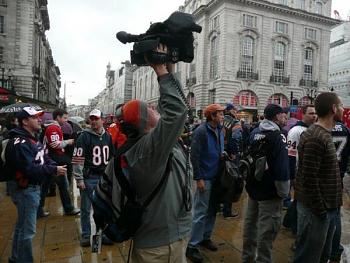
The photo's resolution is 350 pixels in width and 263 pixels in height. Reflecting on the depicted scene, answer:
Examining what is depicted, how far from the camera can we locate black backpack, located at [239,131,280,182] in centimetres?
405

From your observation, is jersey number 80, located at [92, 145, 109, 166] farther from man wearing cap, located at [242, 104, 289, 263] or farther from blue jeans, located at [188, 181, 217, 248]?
man wearing cap, located at [242, 104, 289, 263]

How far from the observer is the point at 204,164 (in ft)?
16.0

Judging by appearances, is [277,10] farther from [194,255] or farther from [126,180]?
[126,180]

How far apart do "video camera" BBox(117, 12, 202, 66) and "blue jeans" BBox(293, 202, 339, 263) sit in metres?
2.45

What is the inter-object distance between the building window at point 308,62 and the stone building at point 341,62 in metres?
7.65

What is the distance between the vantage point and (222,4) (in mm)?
44875

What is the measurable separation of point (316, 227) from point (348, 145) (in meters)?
1.75

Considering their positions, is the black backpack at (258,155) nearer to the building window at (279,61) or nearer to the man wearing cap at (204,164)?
the man wearing cap at (204,164)

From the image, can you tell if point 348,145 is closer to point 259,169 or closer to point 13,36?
point 259,169

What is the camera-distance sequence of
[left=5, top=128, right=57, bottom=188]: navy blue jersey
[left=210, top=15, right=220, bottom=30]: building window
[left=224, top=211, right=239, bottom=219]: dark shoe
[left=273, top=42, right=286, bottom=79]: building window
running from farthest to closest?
[left=273, top=42, right=286, bottom=79]: building window, [left=210, top=15, right=220, bottom=30]: building window, [left=224, top=211, right=239, bottom=219]: dark shoe, [left=5, top=128, right=57, bottom=188]: navy blue jersey

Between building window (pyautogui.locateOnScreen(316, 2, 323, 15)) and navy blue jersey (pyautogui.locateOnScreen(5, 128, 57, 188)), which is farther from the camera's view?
building window (pyautogui.locateOnScreen(316, 2, 323, 15))

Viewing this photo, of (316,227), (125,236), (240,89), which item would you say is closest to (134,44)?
(125,236)

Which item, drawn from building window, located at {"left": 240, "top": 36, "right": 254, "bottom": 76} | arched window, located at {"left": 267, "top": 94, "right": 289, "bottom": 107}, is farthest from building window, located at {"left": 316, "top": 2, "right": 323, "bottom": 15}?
arched window, located at {"left": 267, "top": 94, "right": 289, "bottom": 107}

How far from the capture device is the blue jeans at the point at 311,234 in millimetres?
3529
